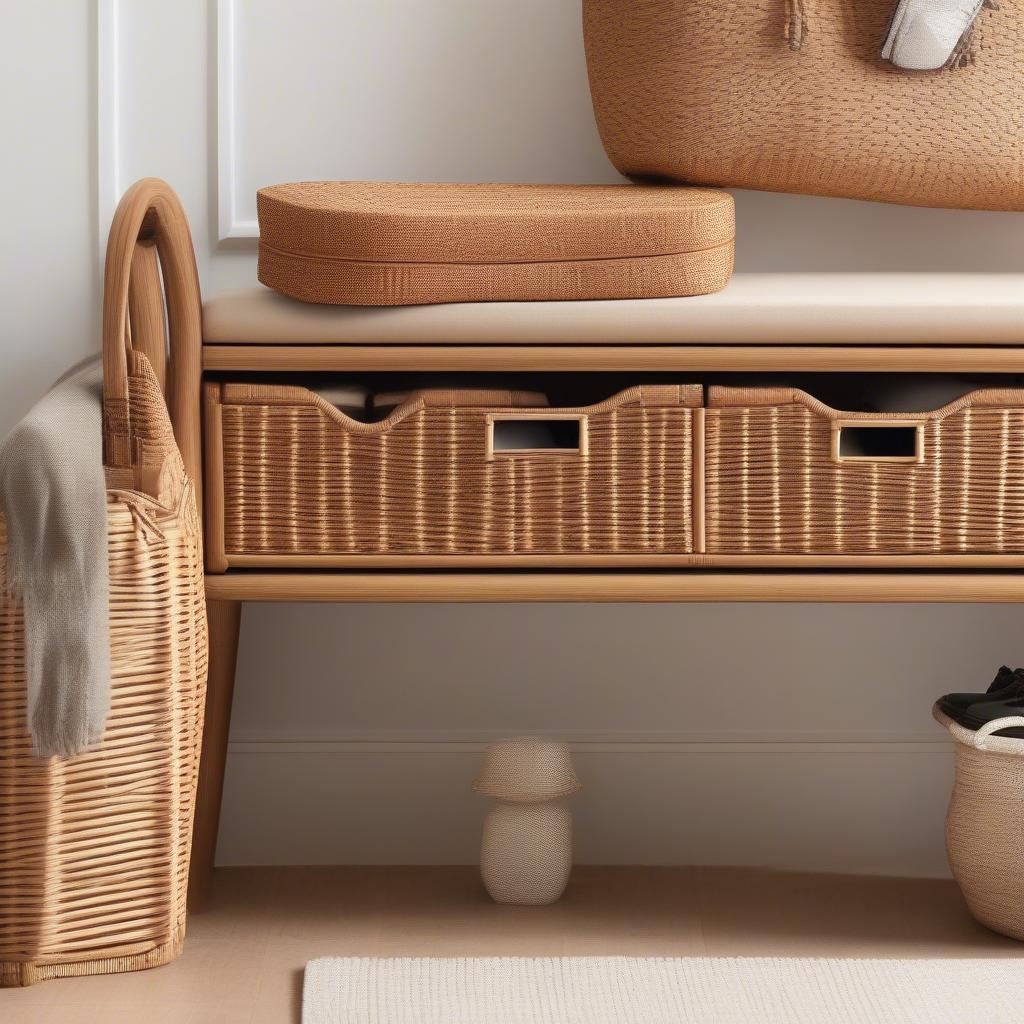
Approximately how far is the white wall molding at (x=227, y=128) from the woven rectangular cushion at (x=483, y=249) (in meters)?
0.34

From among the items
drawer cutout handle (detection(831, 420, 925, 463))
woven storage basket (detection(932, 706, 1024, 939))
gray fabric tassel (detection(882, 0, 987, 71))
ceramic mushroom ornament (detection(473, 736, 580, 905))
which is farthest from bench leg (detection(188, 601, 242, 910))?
gray fabric tassel (detection(882, 0, 987, 71))

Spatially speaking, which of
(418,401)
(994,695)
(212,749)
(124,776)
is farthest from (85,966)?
(994,695)

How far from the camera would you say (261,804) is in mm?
1583

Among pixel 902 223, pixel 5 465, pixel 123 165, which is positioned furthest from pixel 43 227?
pixel 902 223

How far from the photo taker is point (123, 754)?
1.11 metres

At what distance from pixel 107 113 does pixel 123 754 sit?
82 cm

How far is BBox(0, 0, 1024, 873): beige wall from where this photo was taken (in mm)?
1540

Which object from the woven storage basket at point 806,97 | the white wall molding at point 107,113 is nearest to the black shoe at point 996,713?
the woven storage basket at point 806,97

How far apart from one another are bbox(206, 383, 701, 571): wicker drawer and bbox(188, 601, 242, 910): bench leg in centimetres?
19

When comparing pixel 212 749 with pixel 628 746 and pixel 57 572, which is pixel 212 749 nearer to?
pixel 57 572

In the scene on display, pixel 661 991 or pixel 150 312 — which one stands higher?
pixel 150 312

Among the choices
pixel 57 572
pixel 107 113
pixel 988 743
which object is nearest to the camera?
pixel 57 572

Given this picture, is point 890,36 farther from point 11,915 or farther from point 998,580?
point 11,915

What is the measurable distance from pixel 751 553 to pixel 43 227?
0.94 m
